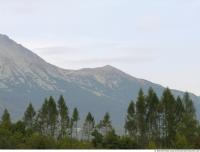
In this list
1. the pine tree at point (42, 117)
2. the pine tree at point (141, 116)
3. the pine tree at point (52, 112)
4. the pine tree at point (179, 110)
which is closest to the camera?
the pine tree at point (179, 110)

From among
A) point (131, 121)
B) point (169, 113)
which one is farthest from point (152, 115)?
point (131, 121)

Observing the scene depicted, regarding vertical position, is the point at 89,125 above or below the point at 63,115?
below

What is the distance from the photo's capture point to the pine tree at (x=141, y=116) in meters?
131

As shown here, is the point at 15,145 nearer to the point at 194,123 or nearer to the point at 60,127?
the point at 194,123

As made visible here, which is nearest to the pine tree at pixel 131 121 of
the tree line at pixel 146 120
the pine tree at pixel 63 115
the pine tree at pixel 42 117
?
the tree line at pixel 146 120

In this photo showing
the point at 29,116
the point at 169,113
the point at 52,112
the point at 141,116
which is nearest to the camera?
the point at 169,113

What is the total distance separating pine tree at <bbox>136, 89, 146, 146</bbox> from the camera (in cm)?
13075

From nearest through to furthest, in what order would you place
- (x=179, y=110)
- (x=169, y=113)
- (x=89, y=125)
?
(x=169, y=113) < (x=179, y=110) < (x=89, y=125)

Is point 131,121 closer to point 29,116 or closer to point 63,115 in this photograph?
point 63,115

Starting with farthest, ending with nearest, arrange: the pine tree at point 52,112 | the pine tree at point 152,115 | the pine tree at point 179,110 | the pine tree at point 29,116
→ the pine tree at point 29,116, the pine tree at point 52,112, the pine tree at point 152,115, the pine tree at point 179,110

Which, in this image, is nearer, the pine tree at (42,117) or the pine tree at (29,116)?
the pine tree at (42,117)

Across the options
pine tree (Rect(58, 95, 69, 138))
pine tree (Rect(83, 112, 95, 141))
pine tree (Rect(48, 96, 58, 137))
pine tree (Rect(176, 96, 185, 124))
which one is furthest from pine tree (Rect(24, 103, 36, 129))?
pine tree (Rect(176, 96, 185, 124))

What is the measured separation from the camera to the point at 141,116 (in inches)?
5315

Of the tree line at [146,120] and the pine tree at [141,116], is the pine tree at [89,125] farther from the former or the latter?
the pine tree at [141,116]
